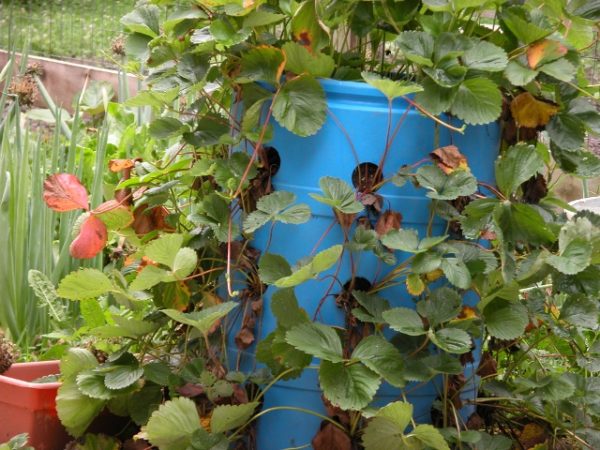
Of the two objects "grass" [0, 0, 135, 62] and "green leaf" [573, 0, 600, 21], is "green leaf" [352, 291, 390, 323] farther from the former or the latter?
"grass" [0, 0, 135, 62]

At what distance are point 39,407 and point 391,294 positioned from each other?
0.68 metres

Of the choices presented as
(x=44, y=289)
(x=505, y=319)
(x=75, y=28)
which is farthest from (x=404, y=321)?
(x=75, y=28)

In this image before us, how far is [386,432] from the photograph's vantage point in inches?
52.3

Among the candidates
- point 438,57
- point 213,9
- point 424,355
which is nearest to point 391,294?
point 424,355

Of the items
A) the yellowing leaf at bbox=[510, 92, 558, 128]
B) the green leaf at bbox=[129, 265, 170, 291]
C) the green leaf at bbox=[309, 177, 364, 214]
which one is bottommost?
the green leaf at bbox=[129, 265, 170, 291]

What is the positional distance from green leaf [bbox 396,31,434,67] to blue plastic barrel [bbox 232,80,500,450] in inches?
4.4

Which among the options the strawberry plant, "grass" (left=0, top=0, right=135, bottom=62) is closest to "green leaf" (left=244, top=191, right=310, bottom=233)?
the strawberry plant

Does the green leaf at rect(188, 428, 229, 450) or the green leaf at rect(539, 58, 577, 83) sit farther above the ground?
the green leaf at rect(539, 58, 577, 83)

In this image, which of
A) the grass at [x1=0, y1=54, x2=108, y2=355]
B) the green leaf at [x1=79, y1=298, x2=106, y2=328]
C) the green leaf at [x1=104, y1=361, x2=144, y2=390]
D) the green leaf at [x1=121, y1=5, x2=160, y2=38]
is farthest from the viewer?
the grass at [x1=0, y1=54, x2=108, y2=355]

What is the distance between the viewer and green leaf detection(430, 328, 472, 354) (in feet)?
4.33

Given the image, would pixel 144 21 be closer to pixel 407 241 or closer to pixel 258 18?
pixel 258 18

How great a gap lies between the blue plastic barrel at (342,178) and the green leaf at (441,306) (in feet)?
0.39

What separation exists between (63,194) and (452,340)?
2.30 ft

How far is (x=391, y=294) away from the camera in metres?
1.50
